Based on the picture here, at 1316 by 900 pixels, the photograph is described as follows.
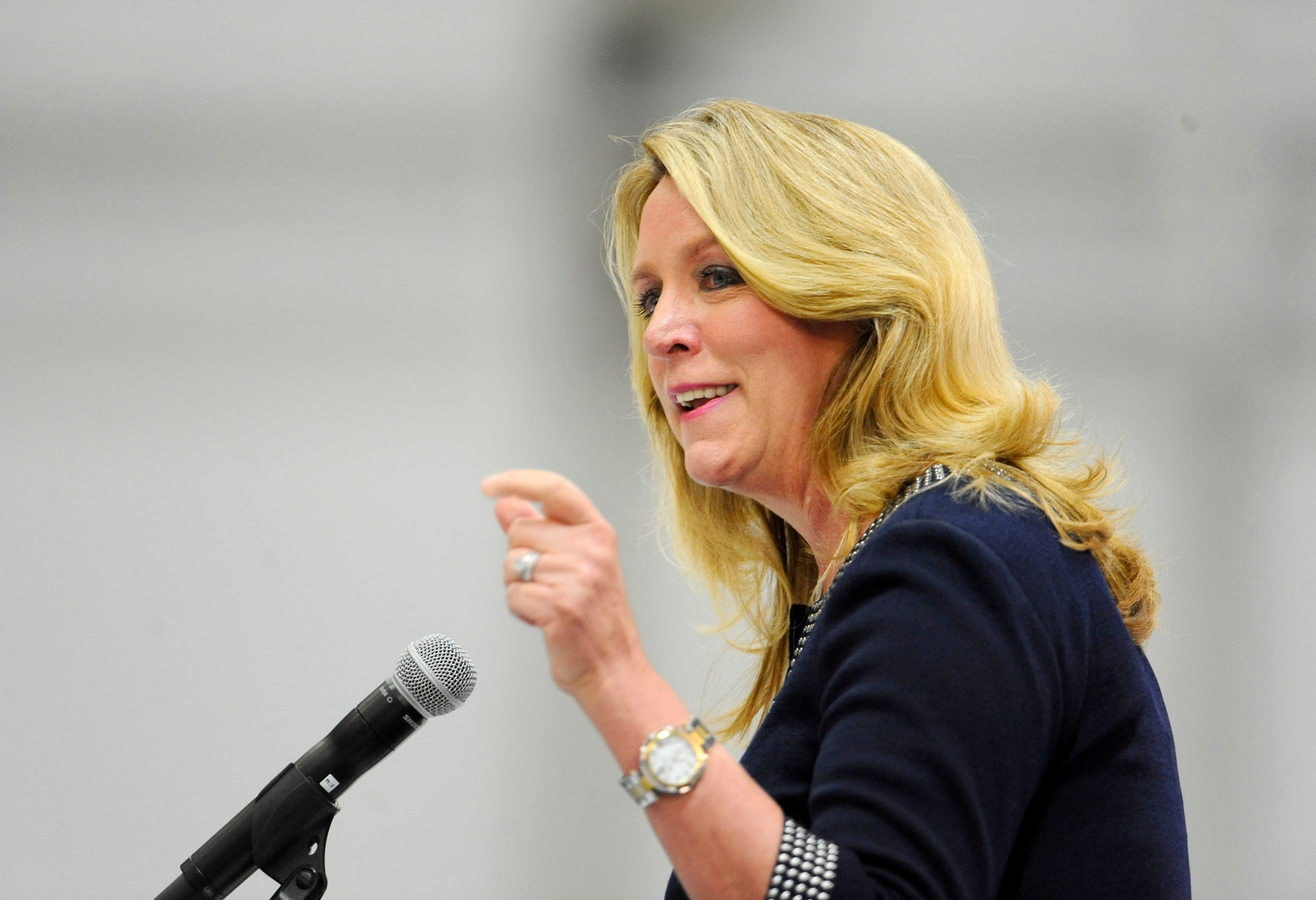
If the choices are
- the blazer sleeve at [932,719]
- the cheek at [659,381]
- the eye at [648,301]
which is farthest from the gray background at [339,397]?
the blazer sleeve at [932,719]

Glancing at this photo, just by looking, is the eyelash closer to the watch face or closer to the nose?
the nose

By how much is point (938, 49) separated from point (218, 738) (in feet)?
7.35

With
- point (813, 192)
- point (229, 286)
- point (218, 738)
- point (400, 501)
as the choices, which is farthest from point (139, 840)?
point (813, 192)

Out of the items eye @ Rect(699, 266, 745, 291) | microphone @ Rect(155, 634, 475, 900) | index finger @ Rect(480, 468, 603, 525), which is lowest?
microphone @ Rect(155, 634, 475, 900)

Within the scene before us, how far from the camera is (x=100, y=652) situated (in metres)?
2.48

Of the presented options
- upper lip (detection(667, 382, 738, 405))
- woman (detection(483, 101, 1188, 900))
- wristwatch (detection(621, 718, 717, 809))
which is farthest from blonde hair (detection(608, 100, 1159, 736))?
wristwatch (detection(621, 718, 717, 809))

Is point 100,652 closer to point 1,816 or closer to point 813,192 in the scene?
point 1,816

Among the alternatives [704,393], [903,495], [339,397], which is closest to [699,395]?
[704,393]

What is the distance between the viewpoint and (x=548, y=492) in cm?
84

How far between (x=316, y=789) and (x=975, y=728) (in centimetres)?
63

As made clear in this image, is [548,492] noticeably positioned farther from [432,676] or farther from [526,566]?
[432,676]

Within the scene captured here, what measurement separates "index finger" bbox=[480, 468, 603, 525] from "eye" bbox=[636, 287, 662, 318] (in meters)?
0.64

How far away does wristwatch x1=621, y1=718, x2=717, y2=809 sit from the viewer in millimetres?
809

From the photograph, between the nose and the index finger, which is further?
the nose
